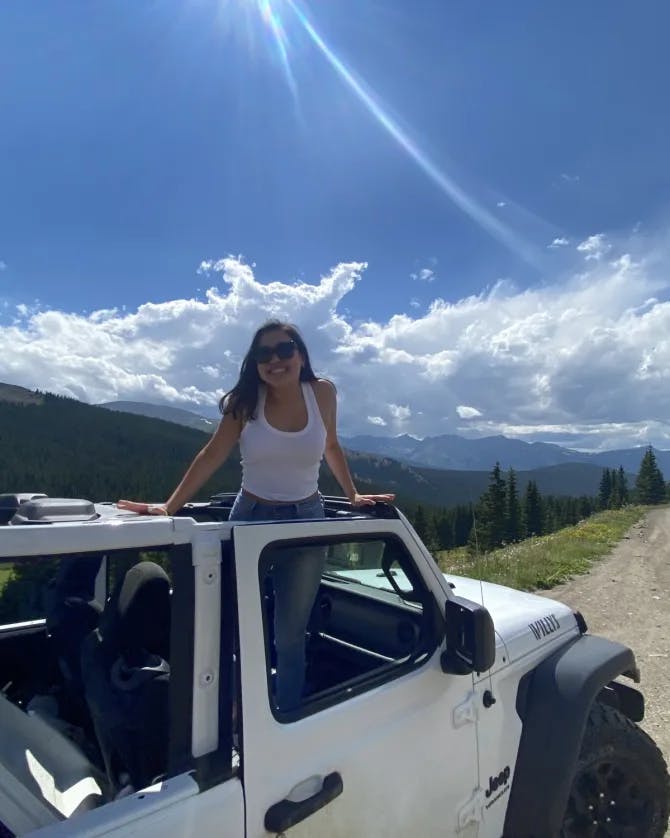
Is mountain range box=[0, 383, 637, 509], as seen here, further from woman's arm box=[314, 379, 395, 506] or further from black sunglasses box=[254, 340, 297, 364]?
black sunglasses box=[254, 340, 297, 364]

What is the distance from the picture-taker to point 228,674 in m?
1.69

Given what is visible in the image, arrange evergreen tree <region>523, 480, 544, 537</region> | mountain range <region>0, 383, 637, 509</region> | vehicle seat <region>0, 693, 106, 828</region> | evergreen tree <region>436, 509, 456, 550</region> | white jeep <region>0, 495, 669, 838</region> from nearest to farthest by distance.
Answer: white jeep <region>0, 495, 669, 838</region> < vehicle seat <region>0, 693, 106, 828</region> < evergreen tree <region>523, 480, 544, 537</region> < evergreen tree <region>436, 509, 456, 550</region> < mountain range <region>0, 383, 637, 509</region>

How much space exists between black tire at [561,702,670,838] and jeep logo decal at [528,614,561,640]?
16.3 inches

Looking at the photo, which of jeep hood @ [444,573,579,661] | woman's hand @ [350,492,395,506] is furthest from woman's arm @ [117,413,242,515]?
jeep hood @ [444,573,579,661]

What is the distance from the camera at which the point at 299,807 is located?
172 centimetres

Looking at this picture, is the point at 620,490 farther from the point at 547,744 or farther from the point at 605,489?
the point at 547,744

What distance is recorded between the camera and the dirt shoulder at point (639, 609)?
5.37 metres

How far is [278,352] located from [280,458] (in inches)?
19.3

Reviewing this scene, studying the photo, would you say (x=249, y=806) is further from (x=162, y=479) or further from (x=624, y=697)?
(x=162, y=479)

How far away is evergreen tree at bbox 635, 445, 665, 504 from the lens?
60.8 meters

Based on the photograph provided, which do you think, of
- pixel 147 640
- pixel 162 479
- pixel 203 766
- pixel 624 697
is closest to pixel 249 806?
pixel 203 766

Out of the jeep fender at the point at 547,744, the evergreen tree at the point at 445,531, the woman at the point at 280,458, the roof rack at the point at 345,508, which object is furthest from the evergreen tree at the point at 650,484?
the woman at the point at 280,458

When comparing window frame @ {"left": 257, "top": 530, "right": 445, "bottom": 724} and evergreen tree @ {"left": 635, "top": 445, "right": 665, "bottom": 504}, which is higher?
evergreen tree @ {"left": 635, "top": 445, "right": 665, "bottom": 504}

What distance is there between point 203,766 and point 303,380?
5.46 ft
